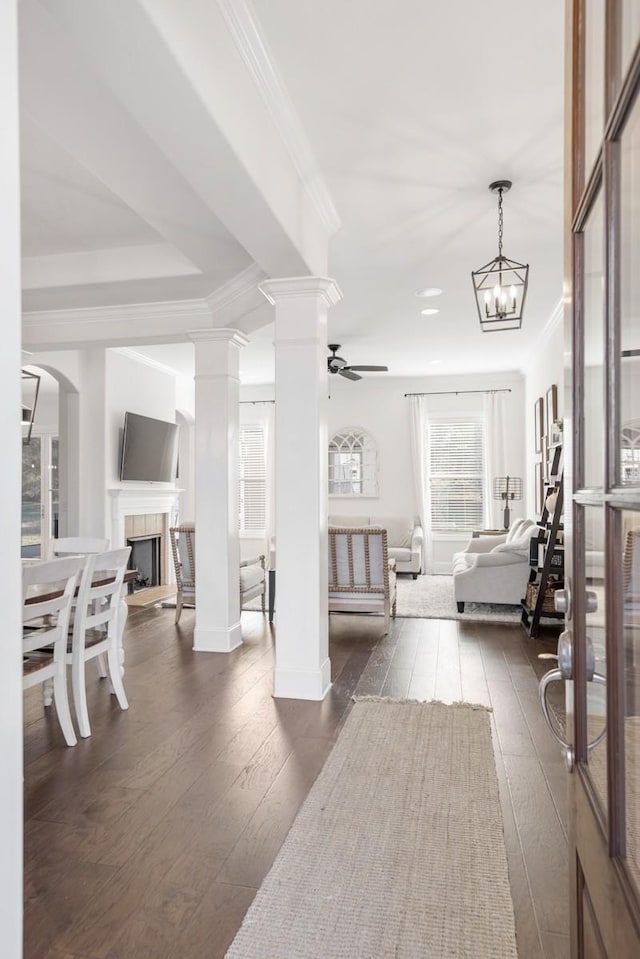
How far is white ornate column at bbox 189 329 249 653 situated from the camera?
4965 millimetres

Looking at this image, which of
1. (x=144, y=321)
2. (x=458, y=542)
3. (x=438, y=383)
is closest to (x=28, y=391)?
(x=144, y=321)

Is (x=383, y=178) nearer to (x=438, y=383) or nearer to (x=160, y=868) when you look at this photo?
(x=160, y=868)

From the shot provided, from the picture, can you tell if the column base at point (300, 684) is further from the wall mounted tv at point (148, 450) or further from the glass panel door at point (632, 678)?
the wall mounted tv at point (148, 450)

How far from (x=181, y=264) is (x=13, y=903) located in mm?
3959

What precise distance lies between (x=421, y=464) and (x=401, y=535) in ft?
3.68

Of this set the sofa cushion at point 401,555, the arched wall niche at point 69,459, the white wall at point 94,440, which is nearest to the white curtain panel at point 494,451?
the sofa cushion at point 401,555

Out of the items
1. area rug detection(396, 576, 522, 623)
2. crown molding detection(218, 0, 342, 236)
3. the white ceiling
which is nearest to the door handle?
the white ceiling

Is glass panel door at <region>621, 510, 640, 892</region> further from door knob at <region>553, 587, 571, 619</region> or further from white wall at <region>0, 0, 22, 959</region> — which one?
white wall at <region>0, 0, 22, 959</region>

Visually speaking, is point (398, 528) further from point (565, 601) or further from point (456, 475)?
point (565, 601)

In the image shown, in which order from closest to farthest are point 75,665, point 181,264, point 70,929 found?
1. point 70,929
2. point 75,665
3. point 181,264

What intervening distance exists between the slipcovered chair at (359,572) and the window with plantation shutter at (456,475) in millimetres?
4163

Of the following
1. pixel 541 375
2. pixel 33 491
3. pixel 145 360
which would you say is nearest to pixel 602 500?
pixel 541 375

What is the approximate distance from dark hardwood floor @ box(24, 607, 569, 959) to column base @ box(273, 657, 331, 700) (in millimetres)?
100

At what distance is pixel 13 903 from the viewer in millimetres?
871
